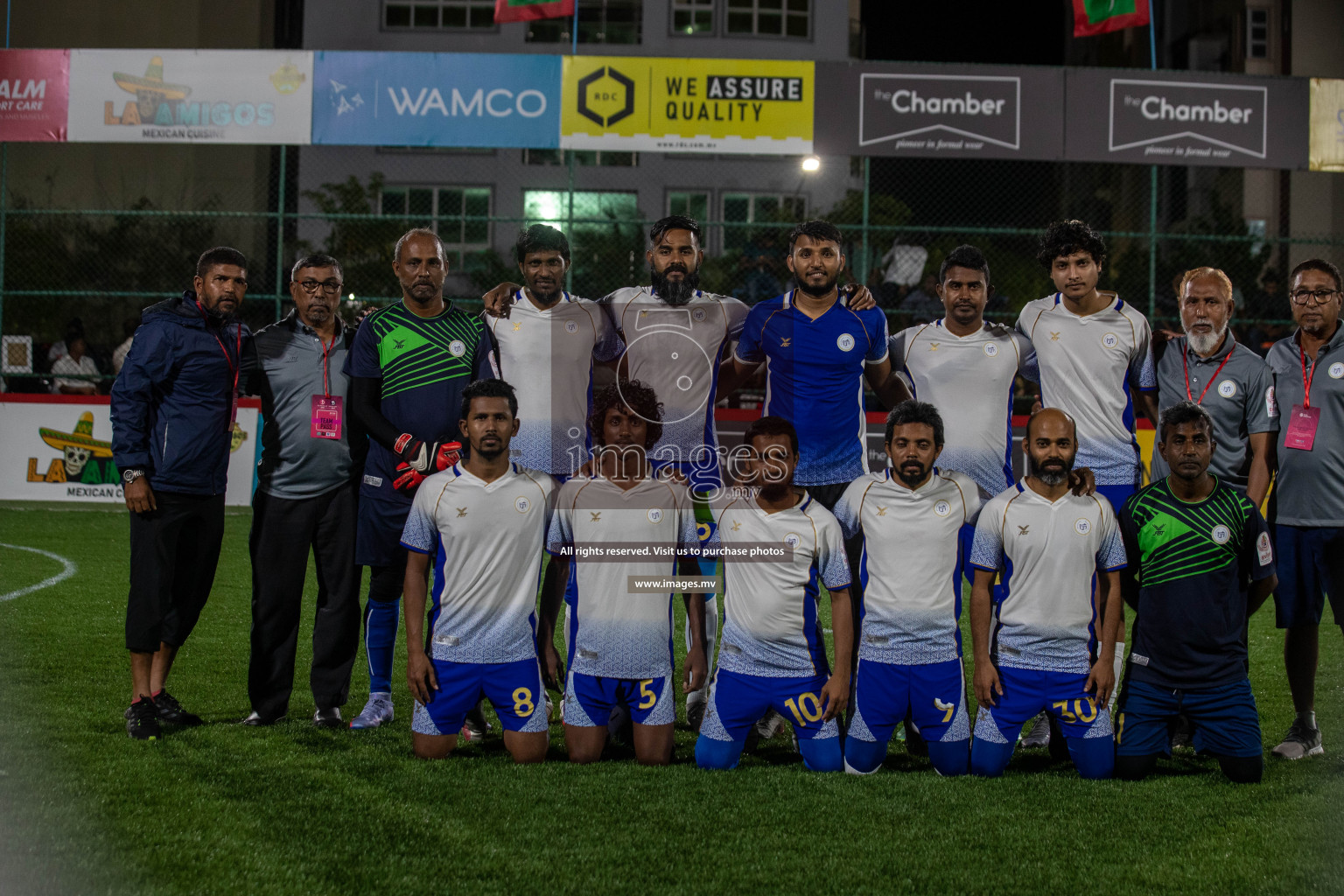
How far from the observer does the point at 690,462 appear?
4688 mm

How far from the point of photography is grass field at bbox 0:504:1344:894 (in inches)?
122

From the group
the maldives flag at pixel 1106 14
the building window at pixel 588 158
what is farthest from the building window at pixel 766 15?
the maldives flag at pixel 1106 14

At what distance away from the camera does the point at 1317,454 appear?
4.74 metres

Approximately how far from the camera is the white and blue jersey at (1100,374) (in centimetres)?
480

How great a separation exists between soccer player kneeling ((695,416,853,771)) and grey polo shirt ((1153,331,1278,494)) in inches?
63.9

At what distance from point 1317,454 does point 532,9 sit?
11081 mm

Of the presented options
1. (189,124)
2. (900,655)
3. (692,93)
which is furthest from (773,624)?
(189,124)

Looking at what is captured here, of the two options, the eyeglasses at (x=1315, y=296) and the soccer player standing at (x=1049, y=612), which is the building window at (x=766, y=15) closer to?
the eyeglasses at (x=1315, y=296)

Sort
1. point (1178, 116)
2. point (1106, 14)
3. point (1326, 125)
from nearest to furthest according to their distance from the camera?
point (1178, 116), point (1326, 125), point (1106, 14)

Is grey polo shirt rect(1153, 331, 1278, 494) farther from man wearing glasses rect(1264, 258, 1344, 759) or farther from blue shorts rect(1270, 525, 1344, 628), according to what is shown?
blue shorts rect(1270, 525, 1344, 628)

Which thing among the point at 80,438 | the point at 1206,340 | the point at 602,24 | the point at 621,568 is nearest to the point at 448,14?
the point at 602,24

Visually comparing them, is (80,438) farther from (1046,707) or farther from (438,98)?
(1046,707)

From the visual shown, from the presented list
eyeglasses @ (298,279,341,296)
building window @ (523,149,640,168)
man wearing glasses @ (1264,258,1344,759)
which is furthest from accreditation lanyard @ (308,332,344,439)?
building window @ (523,149,640,168)

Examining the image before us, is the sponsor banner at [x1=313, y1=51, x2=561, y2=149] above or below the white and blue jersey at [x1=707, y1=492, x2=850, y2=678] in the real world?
above
